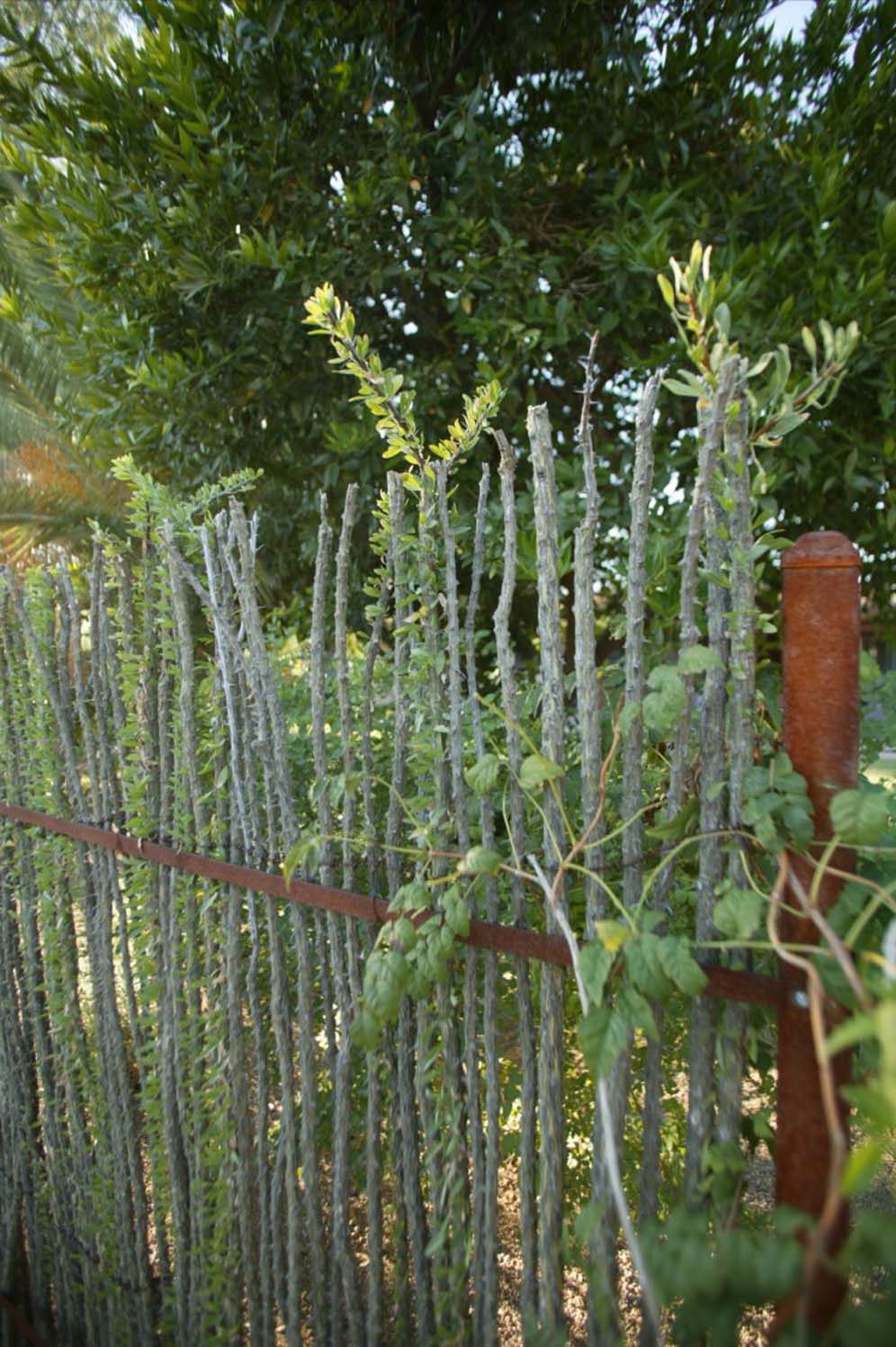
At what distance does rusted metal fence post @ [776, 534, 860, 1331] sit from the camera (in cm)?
109

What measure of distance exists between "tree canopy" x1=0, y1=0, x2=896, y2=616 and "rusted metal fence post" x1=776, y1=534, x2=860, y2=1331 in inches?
60.8

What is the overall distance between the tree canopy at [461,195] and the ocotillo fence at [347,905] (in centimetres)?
82

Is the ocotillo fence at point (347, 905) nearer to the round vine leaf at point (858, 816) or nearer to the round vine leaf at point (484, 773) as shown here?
the round vine leaf at point (484, 773)

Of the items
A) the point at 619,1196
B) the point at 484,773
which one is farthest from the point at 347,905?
the point at 619,1196

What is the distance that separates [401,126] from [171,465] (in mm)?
1554

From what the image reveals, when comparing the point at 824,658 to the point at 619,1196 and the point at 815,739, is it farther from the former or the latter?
the point at 619,1196

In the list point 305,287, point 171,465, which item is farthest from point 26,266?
point 305,287

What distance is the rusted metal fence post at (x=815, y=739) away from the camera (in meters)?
1.09

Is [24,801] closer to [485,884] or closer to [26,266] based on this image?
[485,884]

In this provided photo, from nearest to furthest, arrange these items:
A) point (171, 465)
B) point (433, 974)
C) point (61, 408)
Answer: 1. point (433, 974)
2. point (171, 465)
3. point (61, 408)

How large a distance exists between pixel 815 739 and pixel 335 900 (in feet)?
3.08

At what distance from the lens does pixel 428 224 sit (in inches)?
111

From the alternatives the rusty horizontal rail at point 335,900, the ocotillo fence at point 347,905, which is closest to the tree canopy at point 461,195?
the ocotillo fence at point 347,905

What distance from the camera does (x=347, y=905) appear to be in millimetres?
1587
